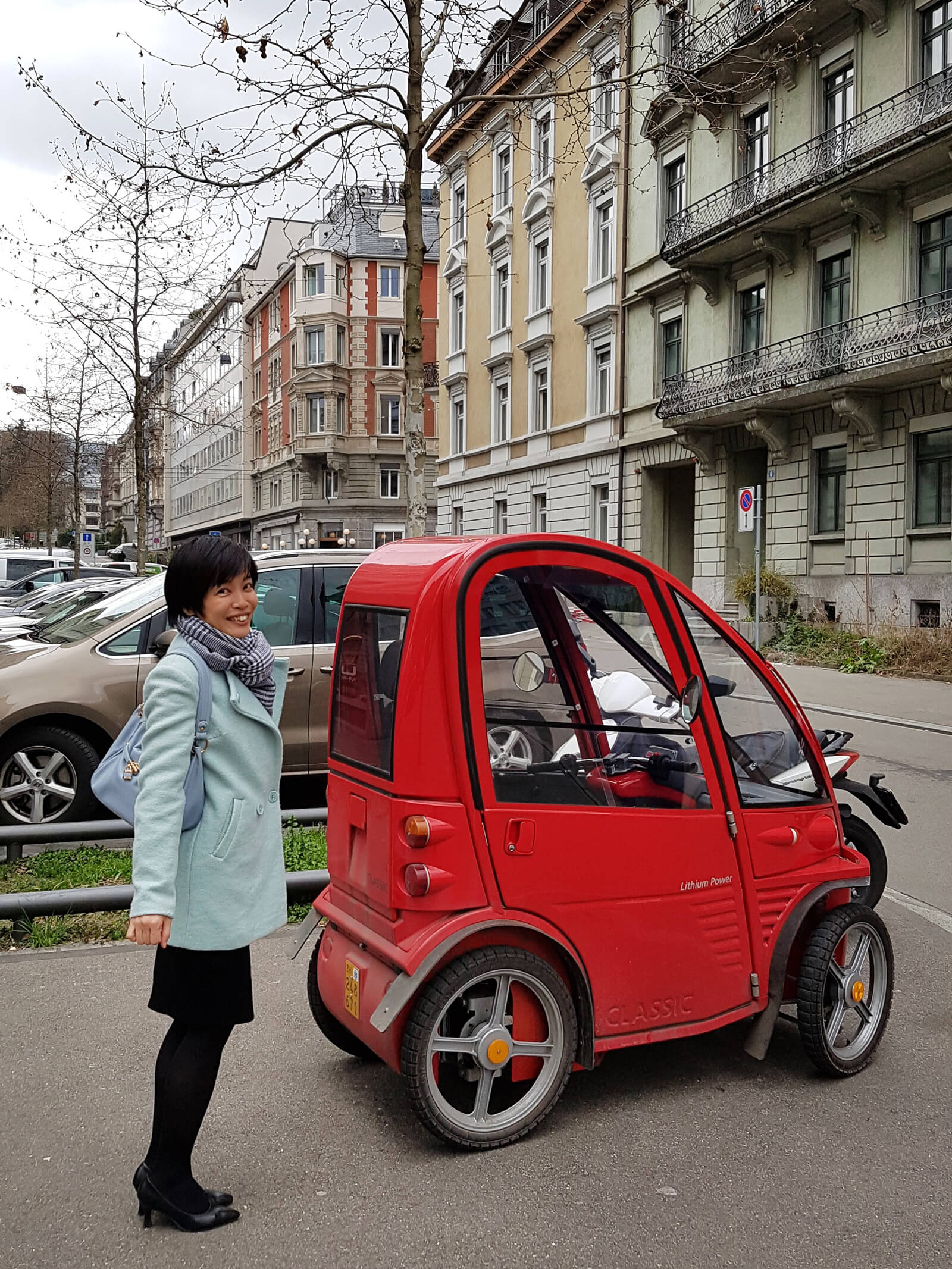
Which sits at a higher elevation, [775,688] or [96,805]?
[775,688]

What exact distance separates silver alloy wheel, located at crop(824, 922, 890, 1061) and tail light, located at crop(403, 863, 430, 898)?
5.11ft

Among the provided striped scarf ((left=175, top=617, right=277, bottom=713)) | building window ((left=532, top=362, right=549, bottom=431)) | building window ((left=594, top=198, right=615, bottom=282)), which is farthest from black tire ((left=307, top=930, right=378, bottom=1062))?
building window ((left=532, top=362, right=549, bottom=431))

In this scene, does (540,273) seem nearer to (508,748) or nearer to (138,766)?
(508,748)

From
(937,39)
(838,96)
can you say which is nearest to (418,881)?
(937,39)

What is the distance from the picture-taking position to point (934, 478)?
76.8ft

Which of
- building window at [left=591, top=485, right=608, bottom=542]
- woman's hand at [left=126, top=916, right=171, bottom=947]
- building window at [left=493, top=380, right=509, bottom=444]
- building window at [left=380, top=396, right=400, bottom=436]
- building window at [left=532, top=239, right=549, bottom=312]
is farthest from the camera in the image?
building window at [left=380, top=396, right=400, bottom=436]

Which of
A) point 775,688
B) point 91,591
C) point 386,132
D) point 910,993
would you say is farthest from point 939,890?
point 91,591

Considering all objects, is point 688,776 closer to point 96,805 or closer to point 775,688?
point 775,688

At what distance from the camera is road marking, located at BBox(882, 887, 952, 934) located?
5.97 metres

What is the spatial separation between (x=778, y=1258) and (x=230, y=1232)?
4.54ft

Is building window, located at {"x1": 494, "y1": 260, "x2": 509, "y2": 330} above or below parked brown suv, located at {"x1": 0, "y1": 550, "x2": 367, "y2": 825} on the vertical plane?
above

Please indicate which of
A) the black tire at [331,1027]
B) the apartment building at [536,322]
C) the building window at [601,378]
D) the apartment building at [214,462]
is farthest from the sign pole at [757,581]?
the apartment building at [214,462]

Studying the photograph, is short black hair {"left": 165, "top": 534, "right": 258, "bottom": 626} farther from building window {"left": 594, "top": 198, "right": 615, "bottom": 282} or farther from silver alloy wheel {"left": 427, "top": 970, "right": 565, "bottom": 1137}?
building window {"left": 594, "top": 198, "right": 615, "bottom": 282}

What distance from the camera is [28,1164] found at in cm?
332
